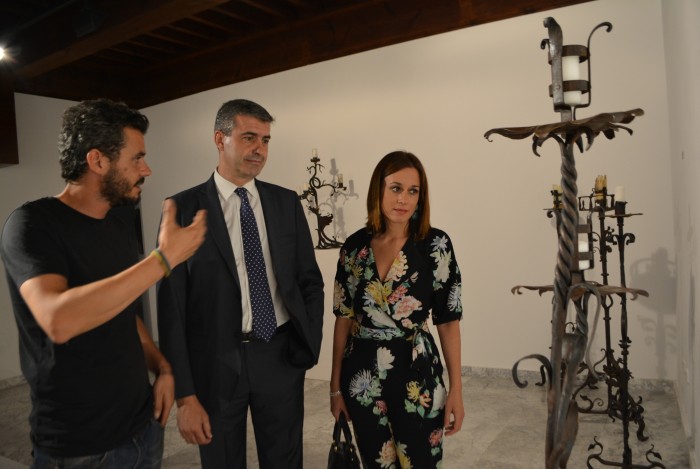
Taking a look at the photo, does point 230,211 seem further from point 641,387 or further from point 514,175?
point 641,387

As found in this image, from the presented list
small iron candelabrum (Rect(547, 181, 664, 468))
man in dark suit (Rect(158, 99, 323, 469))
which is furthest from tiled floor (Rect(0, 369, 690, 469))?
man in dark suit (Rect(158, 99, 323, 469))

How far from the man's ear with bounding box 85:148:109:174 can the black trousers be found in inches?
30.2

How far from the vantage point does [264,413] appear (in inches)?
78.4

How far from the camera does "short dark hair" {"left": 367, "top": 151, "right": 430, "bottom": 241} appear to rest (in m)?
2.01

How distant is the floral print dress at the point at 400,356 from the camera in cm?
193

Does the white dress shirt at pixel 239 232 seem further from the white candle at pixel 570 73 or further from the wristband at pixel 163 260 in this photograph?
the white candle at pixel 570 73

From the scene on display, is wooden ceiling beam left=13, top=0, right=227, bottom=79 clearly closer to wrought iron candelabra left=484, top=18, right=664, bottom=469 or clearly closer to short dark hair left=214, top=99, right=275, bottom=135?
short dark hair left=214, top=99, right=275, bottom=135

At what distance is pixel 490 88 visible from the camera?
4.74 m

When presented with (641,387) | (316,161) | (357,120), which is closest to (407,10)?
(357,120)

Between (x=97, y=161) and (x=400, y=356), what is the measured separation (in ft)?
3.67

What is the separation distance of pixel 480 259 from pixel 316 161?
1.83 meters

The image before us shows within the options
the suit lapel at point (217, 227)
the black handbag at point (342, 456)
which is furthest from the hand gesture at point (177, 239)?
the black handbag at point (342, 456)

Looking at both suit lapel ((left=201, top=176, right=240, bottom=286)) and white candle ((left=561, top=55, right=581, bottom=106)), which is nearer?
white candle ((left=561, top=55, right=581, bottom=106))

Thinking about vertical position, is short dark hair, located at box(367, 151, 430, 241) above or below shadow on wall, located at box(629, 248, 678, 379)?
above
